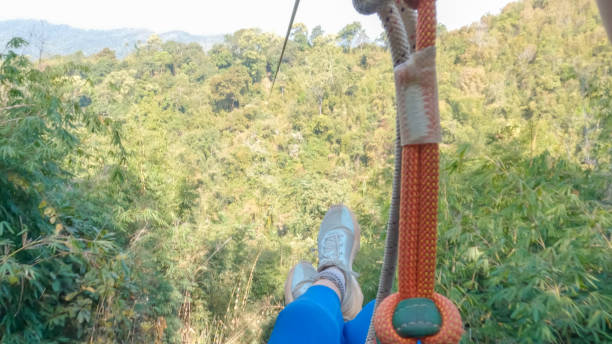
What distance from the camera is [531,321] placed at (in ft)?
3.52

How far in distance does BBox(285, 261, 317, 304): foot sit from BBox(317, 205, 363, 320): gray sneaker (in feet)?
0.15

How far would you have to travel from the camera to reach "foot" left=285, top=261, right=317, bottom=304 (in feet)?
3.86

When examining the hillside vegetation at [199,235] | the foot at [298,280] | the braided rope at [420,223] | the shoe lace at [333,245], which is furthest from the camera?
the shoe lace at [333,245]

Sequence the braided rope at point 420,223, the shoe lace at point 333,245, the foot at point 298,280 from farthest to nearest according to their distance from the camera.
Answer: the shoe lace at point 333,245 → the foot at point 298,280 → the braided rope at point 420,223

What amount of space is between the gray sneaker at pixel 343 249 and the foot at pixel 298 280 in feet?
0.15

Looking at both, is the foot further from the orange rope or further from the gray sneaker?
the orange rope

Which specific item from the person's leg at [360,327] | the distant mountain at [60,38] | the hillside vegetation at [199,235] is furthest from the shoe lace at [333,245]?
the distant mountain at [60,38]

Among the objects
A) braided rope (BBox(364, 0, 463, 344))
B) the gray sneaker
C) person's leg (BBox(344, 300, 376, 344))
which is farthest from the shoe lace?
braided rope (BBox(364, 0, 463, 344))

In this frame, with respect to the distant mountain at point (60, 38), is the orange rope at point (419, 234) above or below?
below

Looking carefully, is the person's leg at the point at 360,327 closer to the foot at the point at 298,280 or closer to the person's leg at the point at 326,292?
the person's leg at the point at 326,292

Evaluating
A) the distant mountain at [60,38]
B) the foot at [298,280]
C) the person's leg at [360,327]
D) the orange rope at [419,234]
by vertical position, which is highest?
the distant mountain at [60,38]

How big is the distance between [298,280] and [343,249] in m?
0.20

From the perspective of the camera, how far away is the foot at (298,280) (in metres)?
1.18

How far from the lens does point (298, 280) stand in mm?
1296
